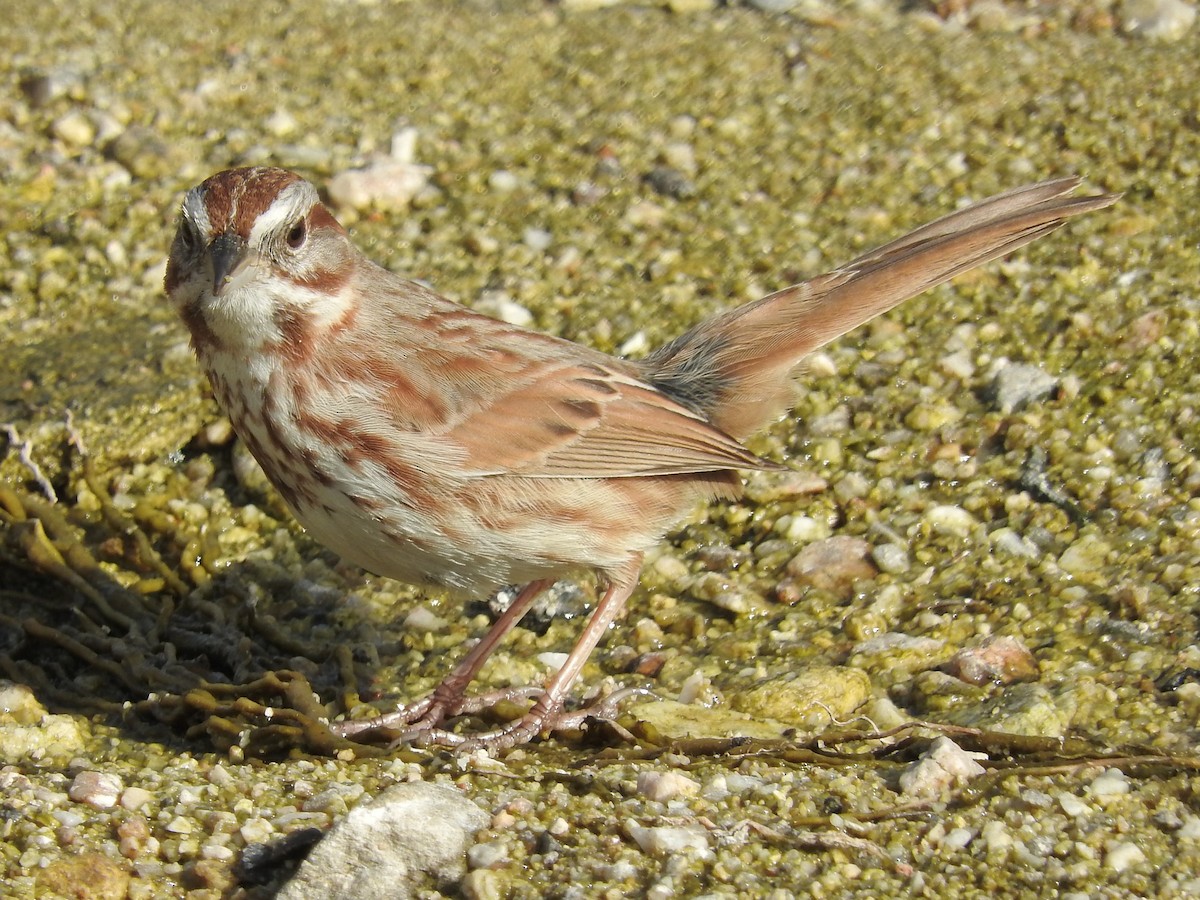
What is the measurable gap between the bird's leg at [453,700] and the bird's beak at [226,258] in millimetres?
1391

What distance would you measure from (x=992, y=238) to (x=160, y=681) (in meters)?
3.06

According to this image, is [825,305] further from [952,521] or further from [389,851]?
[389,851]

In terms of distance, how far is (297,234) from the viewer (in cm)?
422

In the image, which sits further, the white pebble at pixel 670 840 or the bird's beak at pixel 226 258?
the bird's beak at pixel 226 258

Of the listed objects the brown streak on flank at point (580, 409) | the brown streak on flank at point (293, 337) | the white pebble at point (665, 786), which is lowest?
the white pebble at point (665, 786)

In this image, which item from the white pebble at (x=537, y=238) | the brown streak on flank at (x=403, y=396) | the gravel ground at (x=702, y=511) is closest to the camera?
the gravel ground at (x=702, y=511)

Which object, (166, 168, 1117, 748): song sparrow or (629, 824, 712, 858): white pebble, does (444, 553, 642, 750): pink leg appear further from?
(629, 824, 712, 858): white pebble

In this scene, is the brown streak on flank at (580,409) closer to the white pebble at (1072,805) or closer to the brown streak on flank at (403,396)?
the brown streak on flank at (403,396)

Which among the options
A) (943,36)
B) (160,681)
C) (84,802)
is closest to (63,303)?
(160,681)

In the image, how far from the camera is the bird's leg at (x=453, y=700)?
14.4 feet

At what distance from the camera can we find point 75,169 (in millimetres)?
6602

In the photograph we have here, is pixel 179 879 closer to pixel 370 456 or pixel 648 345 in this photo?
pixel 370 456

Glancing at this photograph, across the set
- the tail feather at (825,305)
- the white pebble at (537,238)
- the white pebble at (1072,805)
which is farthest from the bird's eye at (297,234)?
the white pebble at (1072,805)

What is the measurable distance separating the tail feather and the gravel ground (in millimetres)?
603
